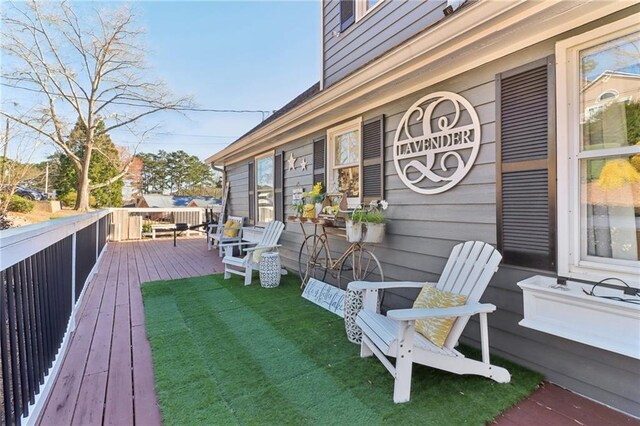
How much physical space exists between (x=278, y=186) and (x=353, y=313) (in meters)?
3.28

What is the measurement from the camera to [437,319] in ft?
6.36

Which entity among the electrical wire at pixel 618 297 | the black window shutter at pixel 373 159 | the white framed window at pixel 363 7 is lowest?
the electrical wire at pixel 618 297

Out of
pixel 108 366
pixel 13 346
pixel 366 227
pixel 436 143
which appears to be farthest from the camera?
pixel 366 227

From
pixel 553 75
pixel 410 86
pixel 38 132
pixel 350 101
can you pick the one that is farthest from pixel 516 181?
pixel 38 132

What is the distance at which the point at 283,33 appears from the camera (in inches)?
316

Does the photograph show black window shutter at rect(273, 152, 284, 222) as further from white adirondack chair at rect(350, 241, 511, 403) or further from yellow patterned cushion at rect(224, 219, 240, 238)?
white adirondack chair at rect(350, 241, 511, 403)

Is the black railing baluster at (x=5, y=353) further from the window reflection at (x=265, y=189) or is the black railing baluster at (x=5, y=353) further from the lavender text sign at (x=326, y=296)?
the window reflection at (x=265, y=189)

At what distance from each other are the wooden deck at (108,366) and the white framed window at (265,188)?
1977 millimetres

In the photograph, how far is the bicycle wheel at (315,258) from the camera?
12.8 ft

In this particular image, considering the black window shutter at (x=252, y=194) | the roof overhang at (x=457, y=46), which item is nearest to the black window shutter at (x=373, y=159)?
the roof overhang at (x=457, y=46)

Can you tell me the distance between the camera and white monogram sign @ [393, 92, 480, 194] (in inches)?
93.0

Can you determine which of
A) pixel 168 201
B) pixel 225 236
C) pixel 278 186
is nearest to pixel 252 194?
pixel 225 236

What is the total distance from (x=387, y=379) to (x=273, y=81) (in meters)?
12.2

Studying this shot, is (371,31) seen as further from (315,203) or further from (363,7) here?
(315,203)
